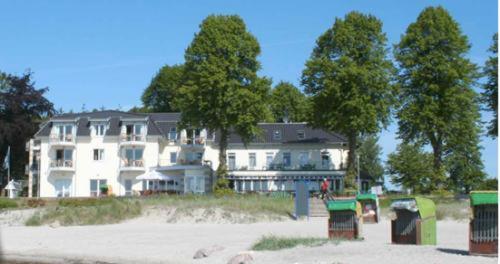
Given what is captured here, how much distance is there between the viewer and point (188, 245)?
25969mm

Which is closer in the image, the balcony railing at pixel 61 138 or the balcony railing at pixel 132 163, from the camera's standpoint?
the balcony railing at pixel 132 163

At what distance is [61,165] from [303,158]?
79.6 ft

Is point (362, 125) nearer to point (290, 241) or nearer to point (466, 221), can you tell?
point (466, 221)

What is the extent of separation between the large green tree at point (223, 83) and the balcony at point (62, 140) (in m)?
15.0

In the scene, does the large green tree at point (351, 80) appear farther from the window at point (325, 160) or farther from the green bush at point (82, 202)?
the green bush at point (82, 202)

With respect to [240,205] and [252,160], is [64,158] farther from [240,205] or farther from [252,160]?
[240,205]

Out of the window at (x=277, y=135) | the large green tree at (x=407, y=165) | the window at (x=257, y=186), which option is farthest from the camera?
the large green tree at (x=407, y=165)

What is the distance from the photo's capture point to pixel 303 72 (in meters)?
64.0

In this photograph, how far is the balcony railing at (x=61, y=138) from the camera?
243 feet

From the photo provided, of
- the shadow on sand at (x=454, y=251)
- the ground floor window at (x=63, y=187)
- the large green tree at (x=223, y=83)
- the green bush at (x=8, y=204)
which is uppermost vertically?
the large green tree at (x=223, y=83)

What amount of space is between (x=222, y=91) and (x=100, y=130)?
18.3m

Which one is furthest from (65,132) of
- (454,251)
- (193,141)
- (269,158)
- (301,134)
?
(454,251)

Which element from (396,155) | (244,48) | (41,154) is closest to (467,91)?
(244,48)

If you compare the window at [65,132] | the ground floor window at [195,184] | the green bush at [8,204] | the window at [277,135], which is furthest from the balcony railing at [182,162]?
the green bush at [8,204]
